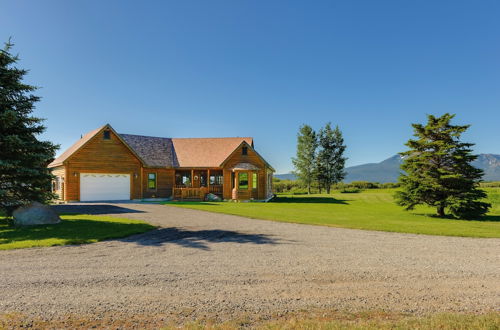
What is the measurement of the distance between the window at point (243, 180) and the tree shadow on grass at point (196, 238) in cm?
1798

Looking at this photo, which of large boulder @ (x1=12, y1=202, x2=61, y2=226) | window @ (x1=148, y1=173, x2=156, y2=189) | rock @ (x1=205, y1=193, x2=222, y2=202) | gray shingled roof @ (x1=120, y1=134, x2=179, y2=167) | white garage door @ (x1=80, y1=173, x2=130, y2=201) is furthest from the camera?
gray shingled roof @ (x1=120, y1=134, x2=179, y2=167)

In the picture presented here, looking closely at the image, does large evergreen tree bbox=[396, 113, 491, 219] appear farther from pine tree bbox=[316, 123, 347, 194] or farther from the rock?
pine tree bbox=[316, 123, 347, 194]

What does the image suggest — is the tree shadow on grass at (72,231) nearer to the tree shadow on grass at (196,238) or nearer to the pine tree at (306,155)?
the tree shadow on grass at (196,238)

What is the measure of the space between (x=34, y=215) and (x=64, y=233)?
10.9 ft

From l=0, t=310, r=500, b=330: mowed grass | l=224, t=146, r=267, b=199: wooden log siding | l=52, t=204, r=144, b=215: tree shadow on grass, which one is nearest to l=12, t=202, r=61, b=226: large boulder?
l=52, t=204, r=144, b=215: tree shadow on grass

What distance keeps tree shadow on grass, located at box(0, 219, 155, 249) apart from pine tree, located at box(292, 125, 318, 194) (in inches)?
1523

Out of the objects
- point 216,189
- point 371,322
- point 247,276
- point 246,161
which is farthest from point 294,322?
point 216,189

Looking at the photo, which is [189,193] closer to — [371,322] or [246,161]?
[246,161]

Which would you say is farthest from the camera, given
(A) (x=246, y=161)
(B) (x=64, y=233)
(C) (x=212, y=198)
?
(A) (x=246, y=161)

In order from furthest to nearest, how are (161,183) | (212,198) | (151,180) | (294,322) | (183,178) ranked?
1. (183,178)
2. (161,183)
3. (151,180)
4. (212,198)
5. (294,322)

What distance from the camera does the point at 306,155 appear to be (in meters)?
49.2

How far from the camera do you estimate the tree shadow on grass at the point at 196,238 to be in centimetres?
915

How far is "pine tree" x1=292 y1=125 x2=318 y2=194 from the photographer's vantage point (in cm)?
4847

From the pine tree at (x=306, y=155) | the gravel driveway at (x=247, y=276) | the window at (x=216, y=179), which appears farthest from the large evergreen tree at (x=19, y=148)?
the pine tree at (x=306, y=155)
